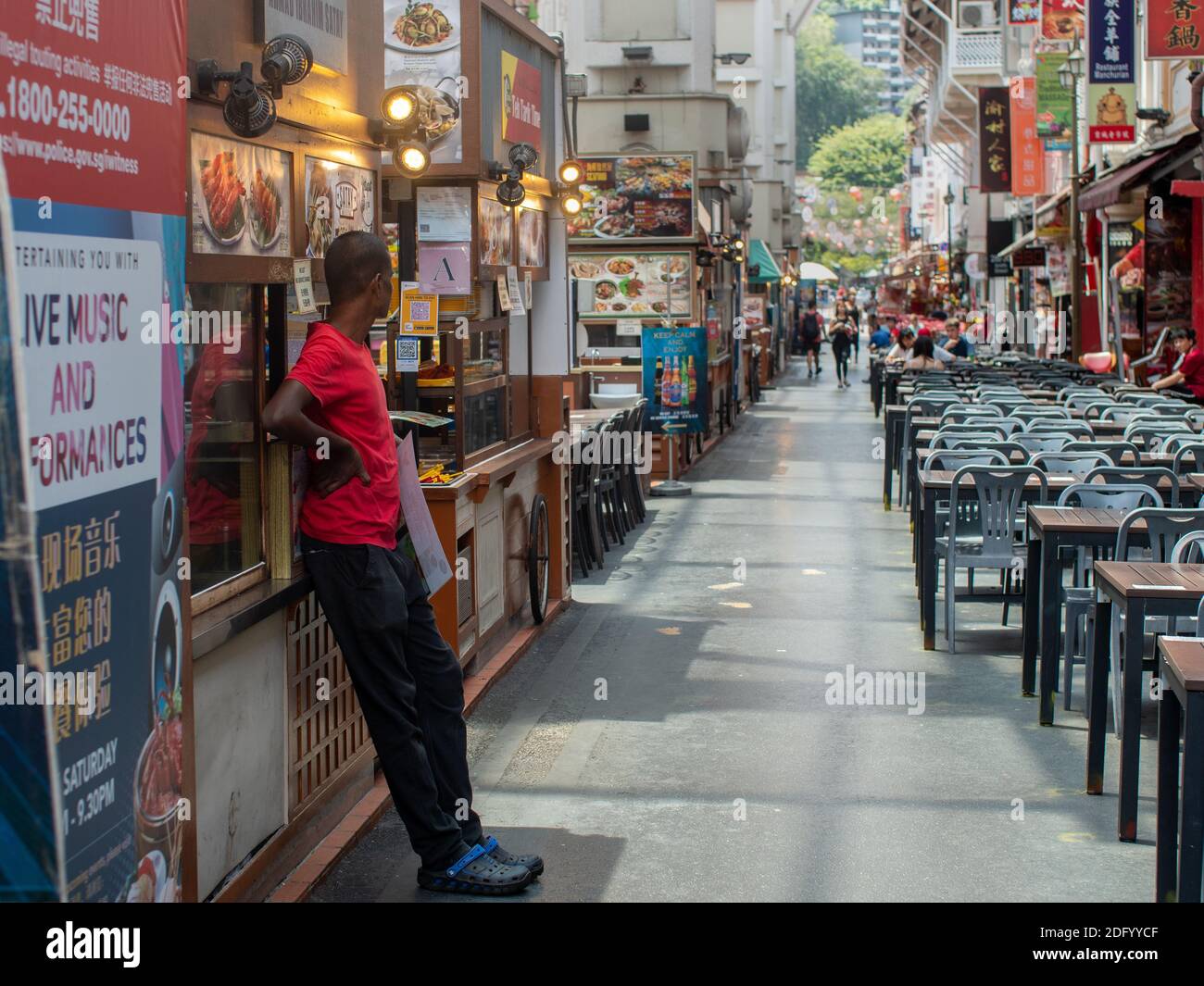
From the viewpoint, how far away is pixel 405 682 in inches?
230

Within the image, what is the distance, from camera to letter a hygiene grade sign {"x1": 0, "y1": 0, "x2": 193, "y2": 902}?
11.5ft

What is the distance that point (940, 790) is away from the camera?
7.31m

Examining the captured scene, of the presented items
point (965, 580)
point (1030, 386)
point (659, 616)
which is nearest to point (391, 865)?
point (659, 616)

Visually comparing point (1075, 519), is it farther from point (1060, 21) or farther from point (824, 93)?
point (824, 93)

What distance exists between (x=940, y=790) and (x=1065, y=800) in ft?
1.70

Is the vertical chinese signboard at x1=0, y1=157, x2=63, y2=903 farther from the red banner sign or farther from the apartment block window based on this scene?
the apartment block window

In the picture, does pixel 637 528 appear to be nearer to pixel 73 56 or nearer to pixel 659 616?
pixel 659 616

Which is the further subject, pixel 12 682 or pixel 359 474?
pixel 359 474

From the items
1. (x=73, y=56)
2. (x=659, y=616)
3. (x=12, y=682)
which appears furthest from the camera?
(x=659, y=616)

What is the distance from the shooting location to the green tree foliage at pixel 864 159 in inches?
5364

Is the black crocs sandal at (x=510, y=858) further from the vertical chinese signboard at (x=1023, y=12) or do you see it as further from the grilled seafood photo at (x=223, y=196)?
the vertical chinese signboard at (x=1023, y=12)

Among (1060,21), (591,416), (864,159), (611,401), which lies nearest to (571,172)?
(591,416)

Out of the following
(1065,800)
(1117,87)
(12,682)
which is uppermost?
(1117,87)

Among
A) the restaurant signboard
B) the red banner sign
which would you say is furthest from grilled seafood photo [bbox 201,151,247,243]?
the restaurant signboard
